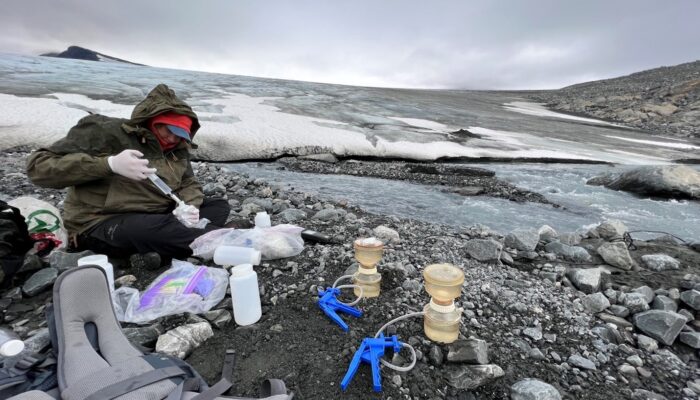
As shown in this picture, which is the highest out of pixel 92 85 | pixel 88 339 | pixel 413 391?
pixel 92 85

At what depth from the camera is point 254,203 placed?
4012mm

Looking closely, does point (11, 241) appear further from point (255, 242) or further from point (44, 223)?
point (255, 242)

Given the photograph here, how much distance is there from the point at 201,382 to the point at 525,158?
31.4ft

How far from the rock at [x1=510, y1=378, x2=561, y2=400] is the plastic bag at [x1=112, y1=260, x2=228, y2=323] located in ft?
5.27

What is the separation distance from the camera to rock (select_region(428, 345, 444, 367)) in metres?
1.70

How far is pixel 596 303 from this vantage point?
2.29 metres

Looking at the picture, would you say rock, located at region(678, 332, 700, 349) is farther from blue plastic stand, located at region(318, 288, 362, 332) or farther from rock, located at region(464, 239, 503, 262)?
blue plastic stand, located at region(318, 288, 362, 332)

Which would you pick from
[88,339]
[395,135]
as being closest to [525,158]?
[395,135]

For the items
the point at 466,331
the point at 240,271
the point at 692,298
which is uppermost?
the point at 240,271

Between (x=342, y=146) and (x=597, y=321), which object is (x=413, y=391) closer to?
(x=597, y=321)

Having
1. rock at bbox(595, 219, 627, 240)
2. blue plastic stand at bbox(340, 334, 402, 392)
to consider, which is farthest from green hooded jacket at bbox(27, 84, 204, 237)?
rock at bbox(595, 219, 627, 240)

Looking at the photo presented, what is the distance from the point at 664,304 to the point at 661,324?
38 cm

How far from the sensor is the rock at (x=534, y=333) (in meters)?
1.96

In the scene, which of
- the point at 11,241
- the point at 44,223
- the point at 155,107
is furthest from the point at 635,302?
the point at 44,223
